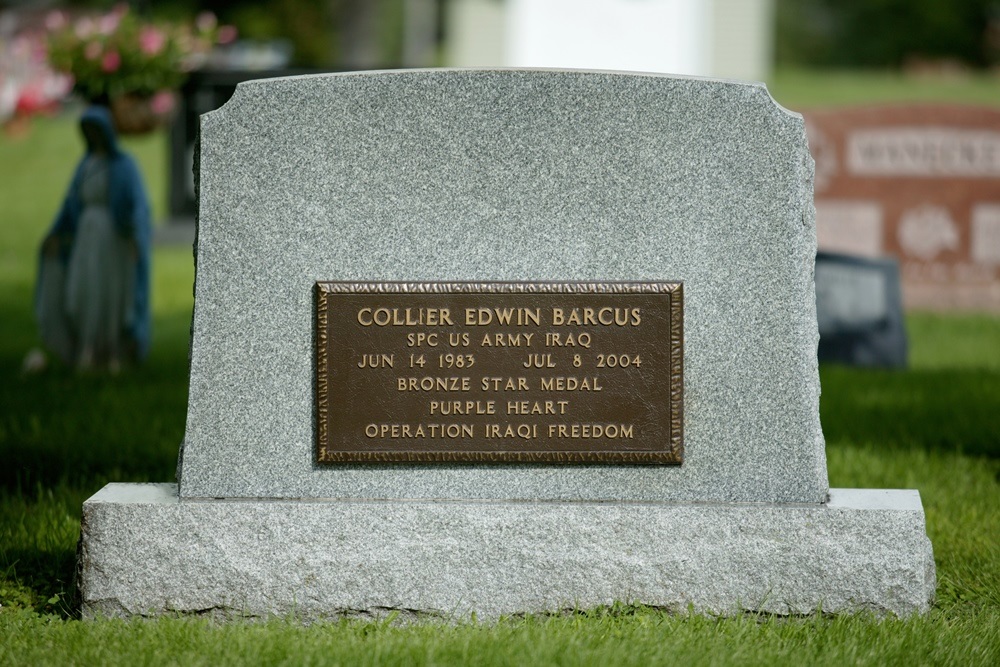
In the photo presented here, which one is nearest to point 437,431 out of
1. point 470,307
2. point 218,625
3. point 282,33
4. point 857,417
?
point 470,307

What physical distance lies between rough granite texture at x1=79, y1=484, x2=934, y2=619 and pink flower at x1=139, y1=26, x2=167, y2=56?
716cm

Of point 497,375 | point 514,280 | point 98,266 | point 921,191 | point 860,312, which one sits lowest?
point 497,375

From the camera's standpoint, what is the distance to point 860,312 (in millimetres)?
9055

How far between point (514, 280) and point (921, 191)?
9.35m

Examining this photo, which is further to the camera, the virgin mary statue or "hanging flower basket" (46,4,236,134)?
"hanging flower basket" (46,4,236,134)

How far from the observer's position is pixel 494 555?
3.70 meters

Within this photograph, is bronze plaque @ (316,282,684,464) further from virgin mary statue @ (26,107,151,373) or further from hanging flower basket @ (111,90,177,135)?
hanging flower basket @ (111,90,177,135)

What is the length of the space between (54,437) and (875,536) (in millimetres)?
3882

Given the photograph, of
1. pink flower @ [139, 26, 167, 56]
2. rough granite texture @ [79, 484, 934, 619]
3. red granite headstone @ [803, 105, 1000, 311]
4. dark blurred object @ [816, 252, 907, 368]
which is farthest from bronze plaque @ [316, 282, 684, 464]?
red granite headstone @ [803, 105, 1000, 311]

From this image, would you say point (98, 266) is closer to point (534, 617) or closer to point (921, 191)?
point (534, 617)

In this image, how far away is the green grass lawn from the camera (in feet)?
10.9

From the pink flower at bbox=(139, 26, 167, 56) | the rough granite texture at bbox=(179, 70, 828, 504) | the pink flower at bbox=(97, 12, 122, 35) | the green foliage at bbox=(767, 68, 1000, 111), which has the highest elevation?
the green foliage at bbox=(767, 68, 1000, 111)

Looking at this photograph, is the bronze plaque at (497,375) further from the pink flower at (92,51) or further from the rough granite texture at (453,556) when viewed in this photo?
the pink flower at (92,51)

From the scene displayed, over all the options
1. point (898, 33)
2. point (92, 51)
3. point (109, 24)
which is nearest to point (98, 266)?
point (92, 51)
